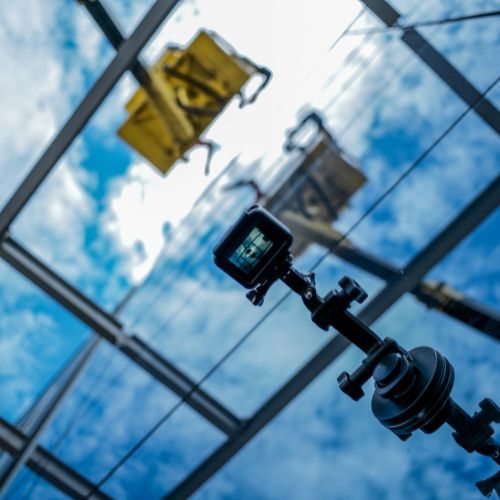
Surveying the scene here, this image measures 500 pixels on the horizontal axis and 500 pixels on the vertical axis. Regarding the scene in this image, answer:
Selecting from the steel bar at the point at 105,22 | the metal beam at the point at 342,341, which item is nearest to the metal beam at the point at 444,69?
the metal beam at the point at 342,341

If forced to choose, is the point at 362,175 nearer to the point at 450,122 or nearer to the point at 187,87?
the point at 450,122

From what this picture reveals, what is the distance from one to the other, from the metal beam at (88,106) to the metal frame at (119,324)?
0.03 feet

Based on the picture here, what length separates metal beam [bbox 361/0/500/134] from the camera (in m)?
2.99

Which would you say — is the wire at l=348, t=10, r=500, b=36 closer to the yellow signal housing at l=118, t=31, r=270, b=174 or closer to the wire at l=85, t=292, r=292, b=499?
the wire at l=85, t=292, r=292, b=499

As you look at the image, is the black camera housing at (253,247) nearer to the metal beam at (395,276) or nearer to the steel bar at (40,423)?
the metal beam at (395,276)

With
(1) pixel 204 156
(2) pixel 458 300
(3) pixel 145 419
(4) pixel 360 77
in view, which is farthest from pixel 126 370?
(2) pixel 458 300

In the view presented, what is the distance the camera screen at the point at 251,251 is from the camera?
1667 mm

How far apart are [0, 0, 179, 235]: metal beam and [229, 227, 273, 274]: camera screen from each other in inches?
189

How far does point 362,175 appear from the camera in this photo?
3971 mm

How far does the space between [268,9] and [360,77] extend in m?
1.87

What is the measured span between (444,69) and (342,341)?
73.6 inches

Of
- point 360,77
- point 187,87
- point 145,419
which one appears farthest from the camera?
point 187,87

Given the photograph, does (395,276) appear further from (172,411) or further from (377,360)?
(172,411)

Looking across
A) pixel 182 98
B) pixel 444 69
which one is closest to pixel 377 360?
pixel 444 69
